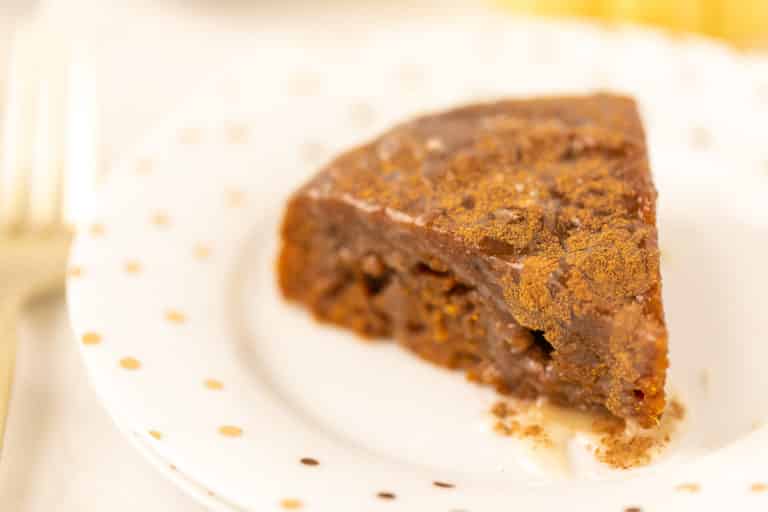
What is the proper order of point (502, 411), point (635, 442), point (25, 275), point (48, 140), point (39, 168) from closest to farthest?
point (635, 442) < point (502, 411) < point (25, 275) < point (39, 168) < point (48, 140)

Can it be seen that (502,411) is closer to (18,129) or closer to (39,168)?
(39,168)

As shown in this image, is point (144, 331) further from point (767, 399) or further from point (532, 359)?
point (767, 399)

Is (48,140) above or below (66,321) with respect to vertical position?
above

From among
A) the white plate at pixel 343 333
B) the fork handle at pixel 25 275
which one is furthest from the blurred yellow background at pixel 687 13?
the fork handle at pixel 25 275

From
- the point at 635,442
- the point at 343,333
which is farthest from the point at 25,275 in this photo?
the point at 635,442

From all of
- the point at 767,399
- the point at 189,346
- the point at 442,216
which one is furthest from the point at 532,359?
the point at 189,346

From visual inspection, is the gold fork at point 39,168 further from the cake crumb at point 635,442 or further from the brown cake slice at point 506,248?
the cake crumb at point 635,442

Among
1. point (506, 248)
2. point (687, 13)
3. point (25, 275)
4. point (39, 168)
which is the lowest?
point (25, 275)

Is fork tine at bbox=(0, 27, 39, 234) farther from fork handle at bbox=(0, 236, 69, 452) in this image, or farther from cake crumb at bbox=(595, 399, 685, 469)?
cake crumb at bbox=(595, 399, 685, 469)
